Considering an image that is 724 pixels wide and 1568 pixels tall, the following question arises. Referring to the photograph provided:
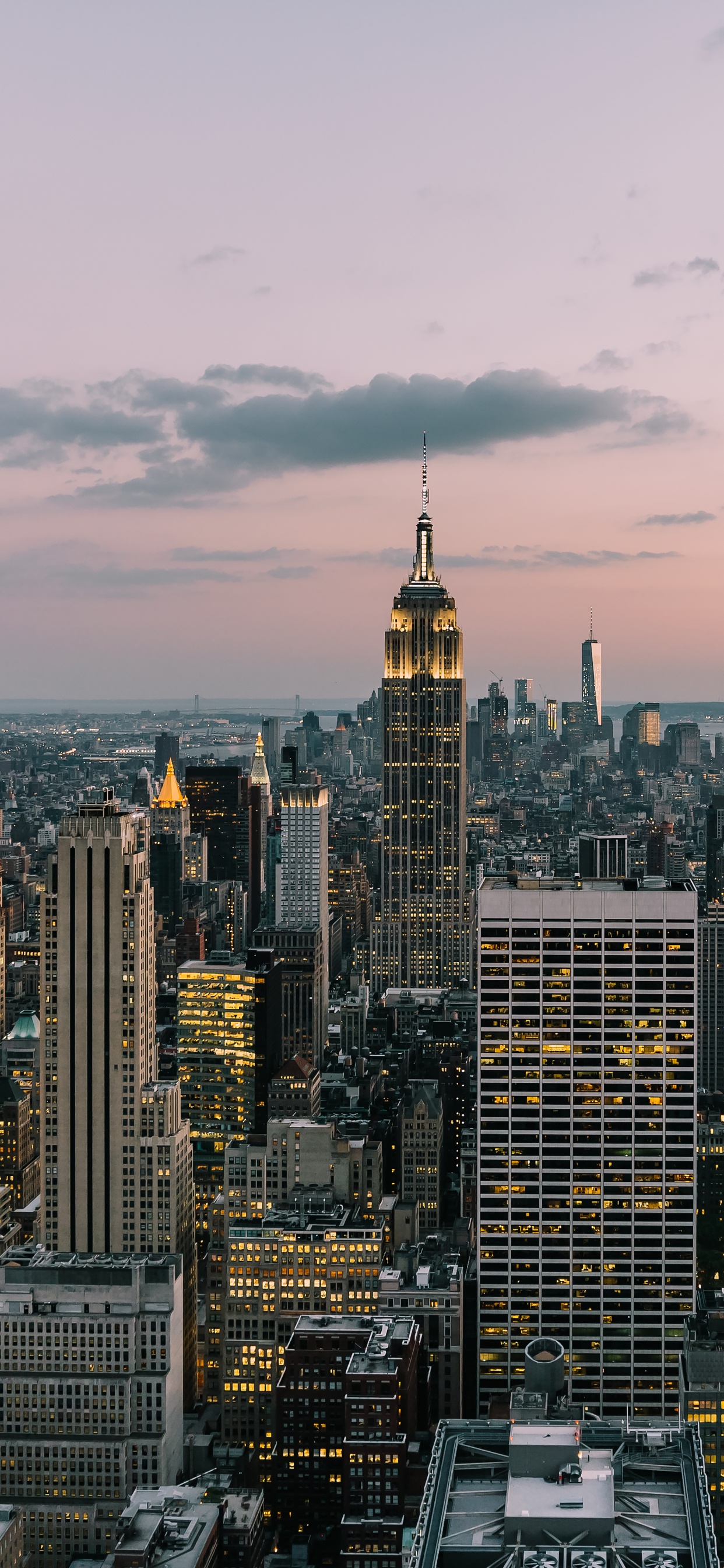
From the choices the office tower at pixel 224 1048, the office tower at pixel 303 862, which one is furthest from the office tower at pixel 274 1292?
the office tower at pixel 303 862

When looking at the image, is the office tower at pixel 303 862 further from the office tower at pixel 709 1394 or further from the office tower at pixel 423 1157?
the office tower at pixel 709 1394

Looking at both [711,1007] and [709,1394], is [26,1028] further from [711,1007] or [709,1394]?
[709,1394]

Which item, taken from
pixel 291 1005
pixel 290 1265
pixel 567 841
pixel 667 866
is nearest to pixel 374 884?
pixel 567 841

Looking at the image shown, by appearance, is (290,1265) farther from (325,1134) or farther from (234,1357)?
(325,1134)

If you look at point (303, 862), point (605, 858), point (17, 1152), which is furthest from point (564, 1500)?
point (303, 862)

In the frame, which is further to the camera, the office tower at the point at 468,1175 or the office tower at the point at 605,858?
the office tower at the point at 605,858

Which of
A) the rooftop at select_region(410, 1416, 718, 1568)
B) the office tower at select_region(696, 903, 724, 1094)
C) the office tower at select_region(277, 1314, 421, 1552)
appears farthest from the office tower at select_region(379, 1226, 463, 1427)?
the office tower at select_region(696, 903, 724, 1094)

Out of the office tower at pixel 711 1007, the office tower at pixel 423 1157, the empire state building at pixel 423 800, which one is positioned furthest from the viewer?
the empire state building at pixel 423 800

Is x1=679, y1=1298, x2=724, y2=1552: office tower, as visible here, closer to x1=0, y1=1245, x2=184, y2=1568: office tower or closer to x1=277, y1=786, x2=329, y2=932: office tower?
x1=0, y1=1245, x2=184, y2=1568: office tower
